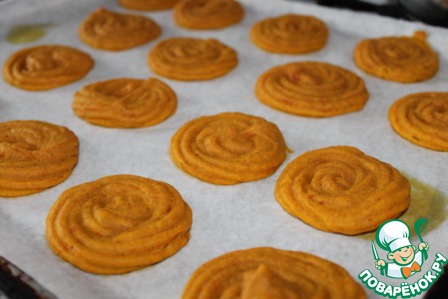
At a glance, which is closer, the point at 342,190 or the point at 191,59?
the point at 342,190

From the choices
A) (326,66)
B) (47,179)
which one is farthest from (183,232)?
(326,66)

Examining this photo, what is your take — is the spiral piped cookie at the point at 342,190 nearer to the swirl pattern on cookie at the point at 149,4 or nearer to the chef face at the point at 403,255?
the chef face at the point at 403,255

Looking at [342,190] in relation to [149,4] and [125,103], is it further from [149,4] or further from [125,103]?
[149,4]

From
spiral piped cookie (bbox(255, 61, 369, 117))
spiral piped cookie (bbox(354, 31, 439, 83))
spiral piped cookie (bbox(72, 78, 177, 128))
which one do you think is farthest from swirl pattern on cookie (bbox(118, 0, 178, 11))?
spiral piped cookie (bbox(354, 31, 439, 83))

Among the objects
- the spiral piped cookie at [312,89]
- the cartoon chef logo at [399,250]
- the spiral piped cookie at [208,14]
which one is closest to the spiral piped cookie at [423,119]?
the spiral piped cookie at [312,89]

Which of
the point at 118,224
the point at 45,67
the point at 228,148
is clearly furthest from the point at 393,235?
the point at 45,67
